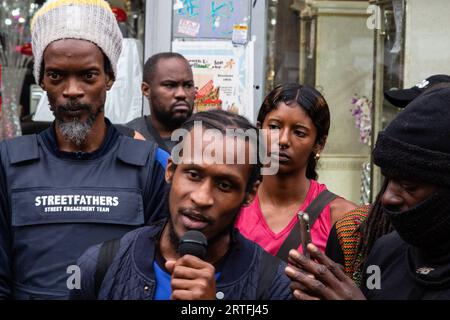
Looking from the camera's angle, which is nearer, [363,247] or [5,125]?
[363,247]

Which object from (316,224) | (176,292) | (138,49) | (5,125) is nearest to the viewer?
(176,292)

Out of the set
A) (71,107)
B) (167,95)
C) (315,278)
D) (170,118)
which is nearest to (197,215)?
(315,278)

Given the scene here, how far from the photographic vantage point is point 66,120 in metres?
3.08

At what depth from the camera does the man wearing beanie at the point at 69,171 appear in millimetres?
2916

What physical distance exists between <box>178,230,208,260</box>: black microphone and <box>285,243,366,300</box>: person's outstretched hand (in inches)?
9.7

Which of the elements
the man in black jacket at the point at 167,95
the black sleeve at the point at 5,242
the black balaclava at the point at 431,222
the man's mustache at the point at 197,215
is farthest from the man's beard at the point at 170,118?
the black balaclava at the point at 431,222

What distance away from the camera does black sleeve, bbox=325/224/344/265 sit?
3.32 meters

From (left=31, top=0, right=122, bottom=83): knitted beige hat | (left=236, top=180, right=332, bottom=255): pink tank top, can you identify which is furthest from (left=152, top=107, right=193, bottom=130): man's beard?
(left=31, top=0, right=122, bottom=83): knitted beige hat

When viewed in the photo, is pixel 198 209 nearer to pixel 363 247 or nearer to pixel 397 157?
pixel 397 157

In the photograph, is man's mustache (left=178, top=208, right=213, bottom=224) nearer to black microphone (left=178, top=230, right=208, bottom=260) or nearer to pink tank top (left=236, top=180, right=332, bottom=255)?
black microphone (left=178, top=230, right=208, bottom=260)

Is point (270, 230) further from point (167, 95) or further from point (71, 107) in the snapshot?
point (167, 95)
